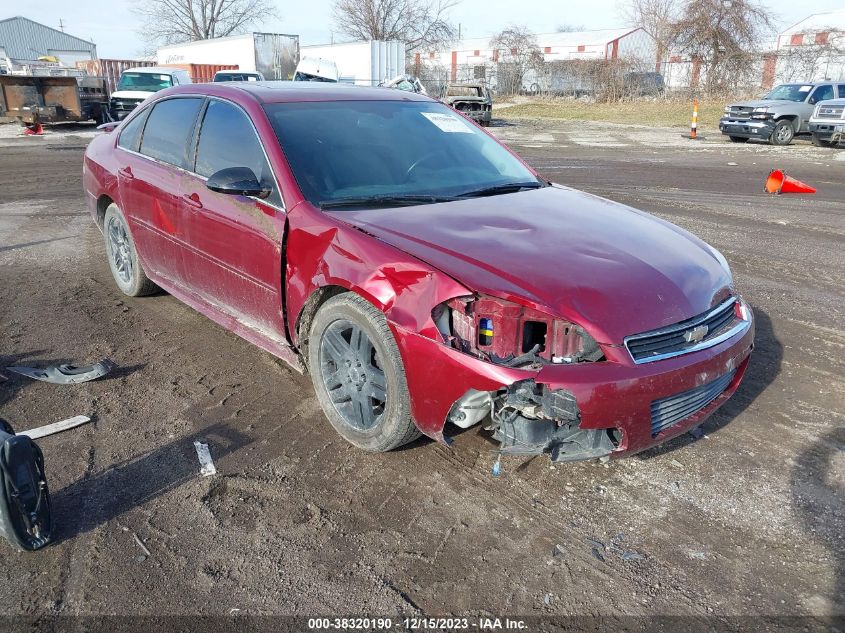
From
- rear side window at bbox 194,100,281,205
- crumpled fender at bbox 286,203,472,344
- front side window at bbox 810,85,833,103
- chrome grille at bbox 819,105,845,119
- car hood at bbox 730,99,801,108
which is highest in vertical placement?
front side window at bbox 810,85,833,103

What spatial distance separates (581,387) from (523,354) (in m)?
0.26

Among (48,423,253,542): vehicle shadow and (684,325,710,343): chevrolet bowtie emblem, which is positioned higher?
(684,325,710,343): chevrolet bowtie emblem

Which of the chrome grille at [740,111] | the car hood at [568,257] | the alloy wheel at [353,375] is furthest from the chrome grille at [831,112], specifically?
the alloy wheel at [353,375]

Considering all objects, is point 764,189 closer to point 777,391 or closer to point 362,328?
point 777,391

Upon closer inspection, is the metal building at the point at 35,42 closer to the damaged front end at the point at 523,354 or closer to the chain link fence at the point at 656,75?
the chain link fence at the point at 656,75

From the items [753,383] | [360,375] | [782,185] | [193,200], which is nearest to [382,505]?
[360,375]

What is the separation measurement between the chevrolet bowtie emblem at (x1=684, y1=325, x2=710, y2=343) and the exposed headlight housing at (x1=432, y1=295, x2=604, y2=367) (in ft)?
1.62

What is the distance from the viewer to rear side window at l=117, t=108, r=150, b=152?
16.5 feet

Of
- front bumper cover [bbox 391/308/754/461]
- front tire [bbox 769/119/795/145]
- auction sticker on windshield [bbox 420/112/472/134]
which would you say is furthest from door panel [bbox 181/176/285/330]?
front tire [bbox 769/119/795/145]

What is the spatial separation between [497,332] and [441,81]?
142 feet

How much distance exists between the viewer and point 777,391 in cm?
398

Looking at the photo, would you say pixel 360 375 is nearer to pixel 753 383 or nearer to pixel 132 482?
pixel 132 482

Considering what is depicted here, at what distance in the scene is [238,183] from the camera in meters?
3.51

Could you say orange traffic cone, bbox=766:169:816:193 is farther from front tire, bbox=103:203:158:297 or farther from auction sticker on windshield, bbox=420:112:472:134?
front tire, bbox=103:203:158:297
